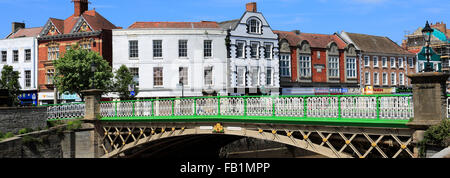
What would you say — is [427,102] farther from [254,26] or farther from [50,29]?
[50,29]

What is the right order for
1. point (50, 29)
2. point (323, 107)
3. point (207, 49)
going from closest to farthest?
1. point (323, 107)
2. point (207, 49)
3. point (50, 29)

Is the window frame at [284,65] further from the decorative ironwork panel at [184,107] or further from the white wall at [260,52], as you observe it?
the decorative ironwork panel at [184,107]

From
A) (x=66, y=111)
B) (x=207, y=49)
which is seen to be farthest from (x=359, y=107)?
(x=207, y=49)

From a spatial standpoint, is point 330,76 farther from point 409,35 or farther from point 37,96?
point 37,96

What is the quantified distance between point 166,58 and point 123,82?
213 inches

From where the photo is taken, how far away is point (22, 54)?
52.1 meters

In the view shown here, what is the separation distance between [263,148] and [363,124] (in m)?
35.7

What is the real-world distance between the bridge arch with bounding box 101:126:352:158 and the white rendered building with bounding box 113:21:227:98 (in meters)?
16.1

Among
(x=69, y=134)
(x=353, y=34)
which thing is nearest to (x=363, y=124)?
(x=69, y=134)

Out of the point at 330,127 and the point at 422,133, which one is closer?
the point at 422,133

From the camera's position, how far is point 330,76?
57.3 m

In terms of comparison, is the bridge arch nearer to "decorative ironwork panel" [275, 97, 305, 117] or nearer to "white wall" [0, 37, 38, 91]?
"decorative ironwork panel" [275, 97, 305, 117]

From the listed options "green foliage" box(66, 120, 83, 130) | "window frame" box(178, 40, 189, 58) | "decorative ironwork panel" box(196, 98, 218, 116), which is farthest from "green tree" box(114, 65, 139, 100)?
"decorative ironwork panel" box(196, 98, 218, 116)

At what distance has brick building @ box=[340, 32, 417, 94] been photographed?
201ft
